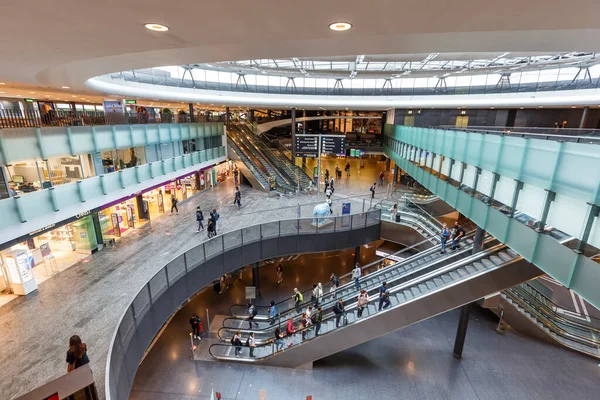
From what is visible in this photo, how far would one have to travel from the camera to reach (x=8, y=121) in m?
9.08

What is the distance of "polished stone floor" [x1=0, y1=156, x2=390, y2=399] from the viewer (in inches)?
267

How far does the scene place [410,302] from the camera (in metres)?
10.9

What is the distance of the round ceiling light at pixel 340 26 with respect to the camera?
3111 mm

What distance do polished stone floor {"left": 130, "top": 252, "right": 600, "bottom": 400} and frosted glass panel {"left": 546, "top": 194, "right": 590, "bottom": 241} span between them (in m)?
7.84

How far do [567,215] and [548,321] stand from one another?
10.1 m

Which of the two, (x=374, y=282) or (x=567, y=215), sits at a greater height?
(x=567, y=215)

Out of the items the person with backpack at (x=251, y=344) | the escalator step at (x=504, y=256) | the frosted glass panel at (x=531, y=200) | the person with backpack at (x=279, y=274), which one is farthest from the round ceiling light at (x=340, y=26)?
A: the person with backpack at (x=279, y=274)

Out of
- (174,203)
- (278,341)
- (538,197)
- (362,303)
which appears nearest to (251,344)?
(278,341)

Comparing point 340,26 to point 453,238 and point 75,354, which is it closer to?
point 75,354

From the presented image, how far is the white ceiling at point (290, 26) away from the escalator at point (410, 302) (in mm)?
7247

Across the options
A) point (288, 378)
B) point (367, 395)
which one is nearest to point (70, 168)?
point (288, 378)

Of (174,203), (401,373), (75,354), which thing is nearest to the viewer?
(75,354)

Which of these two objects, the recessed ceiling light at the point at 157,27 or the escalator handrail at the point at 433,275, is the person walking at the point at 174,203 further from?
the recessed ceiling light at the point at 157,27

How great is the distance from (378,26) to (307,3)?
1.02 meters
